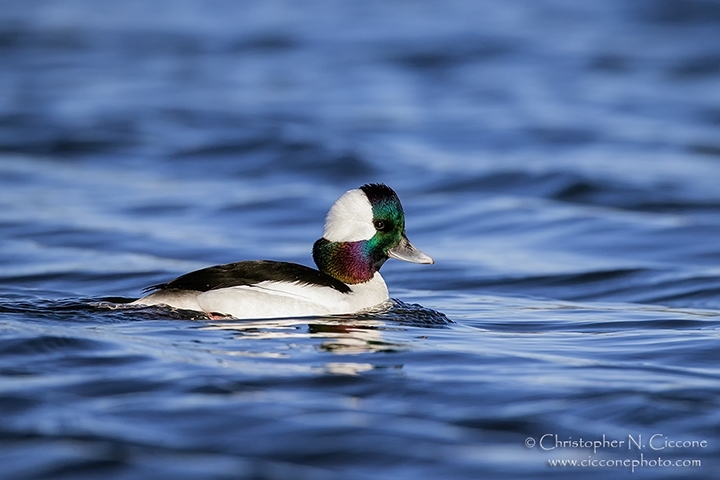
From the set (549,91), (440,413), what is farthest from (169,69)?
(440,413)

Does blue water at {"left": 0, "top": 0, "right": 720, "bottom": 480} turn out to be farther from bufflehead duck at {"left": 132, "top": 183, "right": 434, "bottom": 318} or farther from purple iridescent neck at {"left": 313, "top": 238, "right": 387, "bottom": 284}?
purple iridescent neck at {"left": 313, "top": 238, "right": 387, "bottom": 284}

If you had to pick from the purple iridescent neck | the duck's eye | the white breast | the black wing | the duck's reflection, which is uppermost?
the duck's eye

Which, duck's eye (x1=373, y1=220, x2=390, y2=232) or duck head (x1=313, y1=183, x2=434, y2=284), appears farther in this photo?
duck's eye (x1=373, y1=220, x2=390, y2=232)

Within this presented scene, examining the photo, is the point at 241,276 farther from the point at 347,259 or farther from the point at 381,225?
the point at 381,225

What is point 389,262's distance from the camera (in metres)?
12.5

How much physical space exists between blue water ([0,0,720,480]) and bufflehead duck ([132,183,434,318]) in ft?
0.48

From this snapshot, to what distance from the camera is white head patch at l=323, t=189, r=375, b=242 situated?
30.0 feet

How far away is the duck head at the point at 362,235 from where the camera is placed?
914 centimetres

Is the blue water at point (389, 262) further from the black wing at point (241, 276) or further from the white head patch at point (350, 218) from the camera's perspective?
the white head patch at point (350, 218)

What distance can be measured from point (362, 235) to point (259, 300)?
1.01 metres

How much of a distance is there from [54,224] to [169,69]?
41.8 feet

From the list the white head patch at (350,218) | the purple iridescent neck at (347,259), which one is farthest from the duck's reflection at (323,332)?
the white head patch at (350,218)

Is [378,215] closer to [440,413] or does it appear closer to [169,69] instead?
[440,413]

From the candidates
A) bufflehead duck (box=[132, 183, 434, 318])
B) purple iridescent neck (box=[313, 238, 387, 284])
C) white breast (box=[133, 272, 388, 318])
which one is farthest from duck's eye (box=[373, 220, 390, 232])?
white breast (box=[133, 272, 388, 318])
